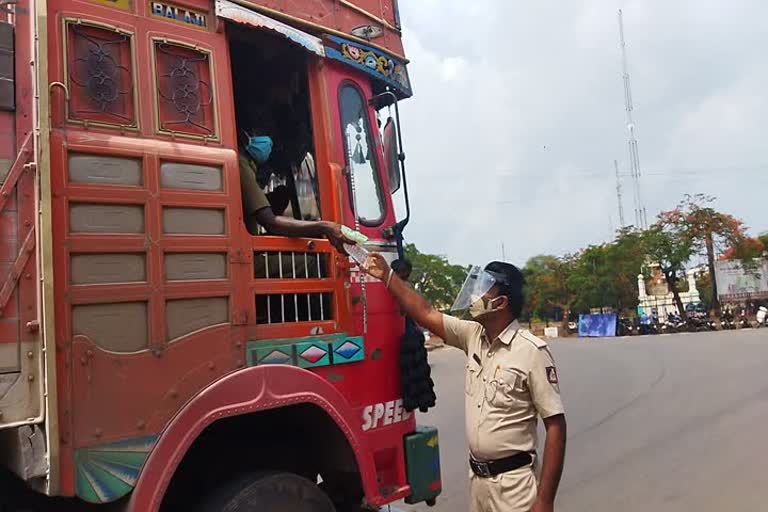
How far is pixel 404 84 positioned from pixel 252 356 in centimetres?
185

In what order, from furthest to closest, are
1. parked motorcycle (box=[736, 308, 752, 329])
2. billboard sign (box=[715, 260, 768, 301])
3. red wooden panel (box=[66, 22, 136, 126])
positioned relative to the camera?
1. billboard sign (box=[715, 260, 768, 301])
2. parked motorcycle (box=[736, 308, 752, 329])
3. red wooden panel (box=[66, 22, 136, 126])

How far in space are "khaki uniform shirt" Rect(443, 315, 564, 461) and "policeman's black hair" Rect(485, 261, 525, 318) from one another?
8 centimetres

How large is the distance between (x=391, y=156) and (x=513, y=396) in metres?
1.56

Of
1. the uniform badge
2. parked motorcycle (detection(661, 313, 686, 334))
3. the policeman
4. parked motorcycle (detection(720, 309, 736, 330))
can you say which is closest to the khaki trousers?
the policeman

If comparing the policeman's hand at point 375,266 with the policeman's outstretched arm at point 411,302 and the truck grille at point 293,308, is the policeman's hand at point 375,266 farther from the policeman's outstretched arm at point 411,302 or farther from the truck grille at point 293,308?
the truck grille at point 293,308

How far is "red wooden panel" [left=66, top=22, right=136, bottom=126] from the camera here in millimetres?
2396

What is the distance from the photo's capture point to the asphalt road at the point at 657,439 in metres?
5.28

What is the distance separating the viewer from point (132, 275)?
93.6 inches

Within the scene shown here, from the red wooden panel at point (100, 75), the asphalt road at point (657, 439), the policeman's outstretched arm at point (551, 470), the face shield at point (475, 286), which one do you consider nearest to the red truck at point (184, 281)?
the red wooden panel at point (100, 75)

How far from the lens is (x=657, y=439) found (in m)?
7.16

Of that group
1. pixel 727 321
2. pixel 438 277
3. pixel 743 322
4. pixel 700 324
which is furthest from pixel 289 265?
pixel 438 277

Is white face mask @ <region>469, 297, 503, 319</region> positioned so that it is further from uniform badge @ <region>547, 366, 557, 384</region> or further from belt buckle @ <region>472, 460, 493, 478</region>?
belt buckle @ <region>472, 460, 493, 478</region>

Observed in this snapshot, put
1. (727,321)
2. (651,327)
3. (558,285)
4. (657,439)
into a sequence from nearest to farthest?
(657,439)
(727,321)
(651,327)
(558,285)

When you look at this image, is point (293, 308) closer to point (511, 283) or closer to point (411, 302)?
point (411, 302)
